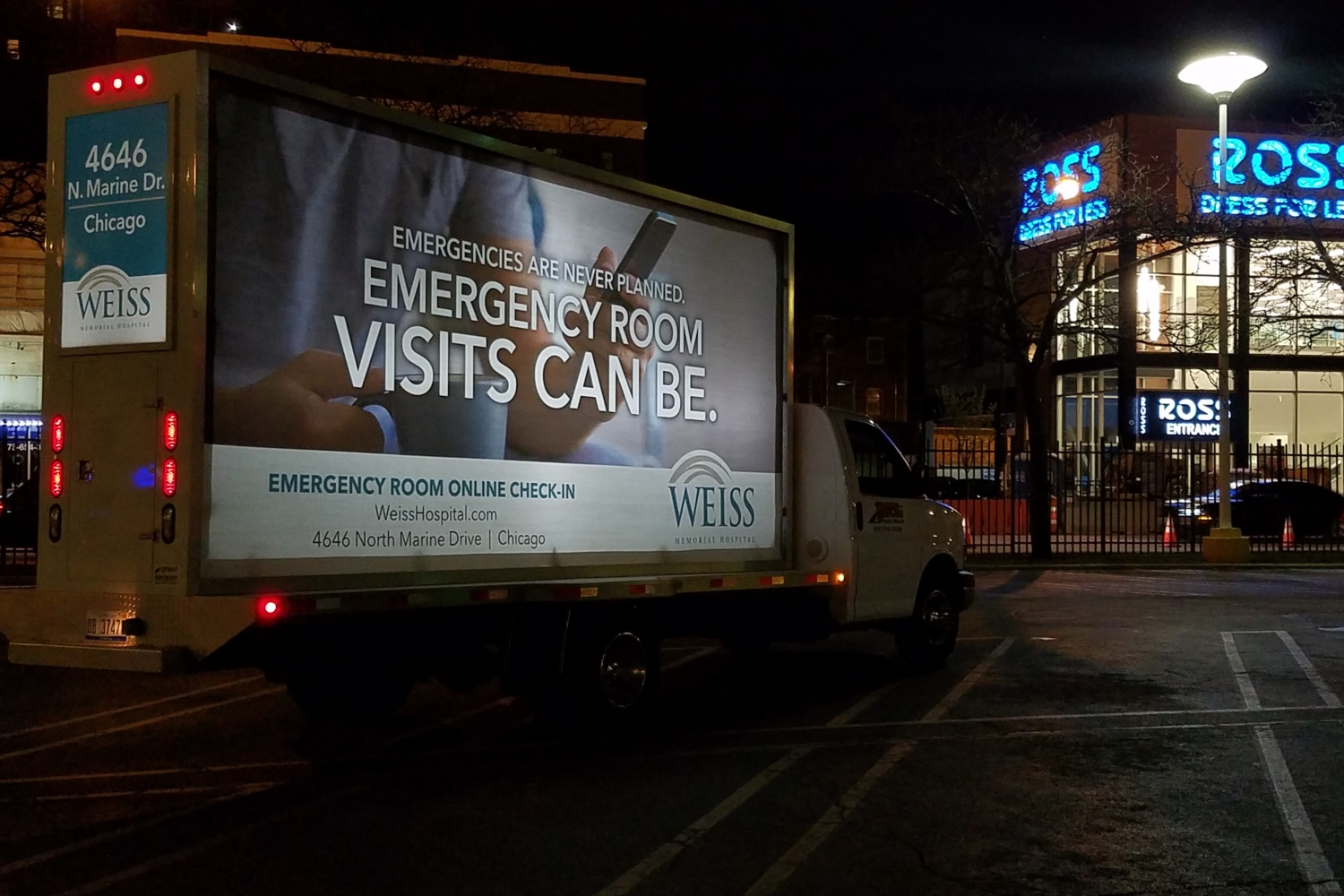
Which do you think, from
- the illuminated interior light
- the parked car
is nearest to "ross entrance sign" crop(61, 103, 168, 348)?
the parked car

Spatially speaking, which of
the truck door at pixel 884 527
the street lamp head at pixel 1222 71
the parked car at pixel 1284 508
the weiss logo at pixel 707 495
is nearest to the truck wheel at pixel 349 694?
the weiss logo at pixel 707 495

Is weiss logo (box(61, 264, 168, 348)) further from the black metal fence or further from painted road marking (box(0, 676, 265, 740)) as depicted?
the black metal fence

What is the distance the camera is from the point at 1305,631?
50.8 feet

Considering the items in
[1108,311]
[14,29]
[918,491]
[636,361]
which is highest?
[14,29]

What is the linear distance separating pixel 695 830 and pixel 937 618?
6.10m

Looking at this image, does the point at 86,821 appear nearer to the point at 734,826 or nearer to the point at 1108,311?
the point at 734,826

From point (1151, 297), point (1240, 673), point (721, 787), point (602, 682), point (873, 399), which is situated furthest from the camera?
point (873, 399)

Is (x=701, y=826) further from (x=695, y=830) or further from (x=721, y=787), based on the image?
(x=721, y=787)

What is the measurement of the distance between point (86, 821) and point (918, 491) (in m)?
7.41

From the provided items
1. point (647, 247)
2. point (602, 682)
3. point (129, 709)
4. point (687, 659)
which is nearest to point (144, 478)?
point (602, 682)

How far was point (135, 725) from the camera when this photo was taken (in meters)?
9.69

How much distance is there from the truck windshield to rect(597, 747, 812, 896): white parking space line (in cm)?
319

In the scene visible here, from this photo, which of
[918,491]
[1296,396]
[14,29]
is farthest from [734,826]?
[1296,396]

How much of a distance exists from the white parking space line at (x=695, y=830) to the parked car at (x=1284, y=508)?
25.6 meters
